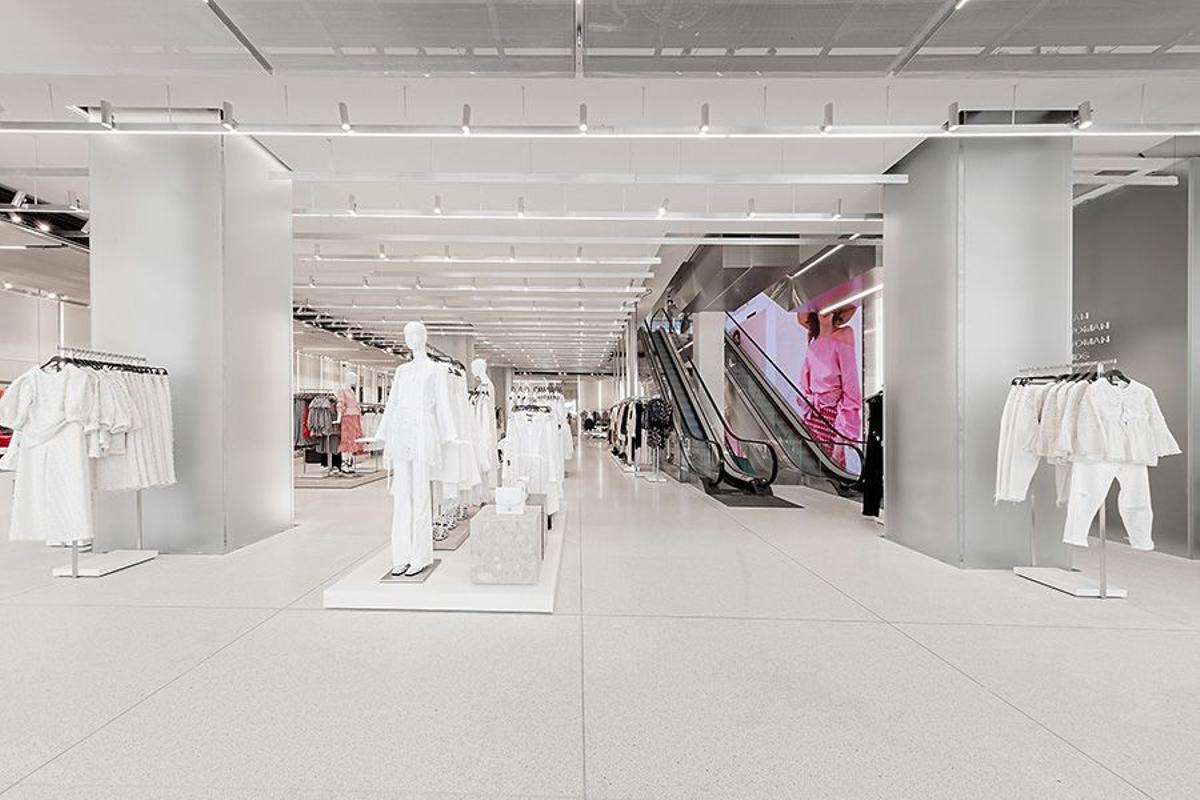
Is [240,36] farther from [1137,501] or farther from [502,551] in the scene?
[1137,501]

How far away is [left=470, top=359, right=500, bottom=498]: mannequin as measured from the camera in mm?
8312

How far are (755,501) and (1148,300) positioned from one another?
225 inches

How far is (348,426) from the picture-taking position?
1452 cm

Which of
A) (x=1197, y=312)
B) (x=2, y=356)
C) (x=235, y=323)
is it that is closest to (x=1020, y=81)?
(x=1197, y=312)

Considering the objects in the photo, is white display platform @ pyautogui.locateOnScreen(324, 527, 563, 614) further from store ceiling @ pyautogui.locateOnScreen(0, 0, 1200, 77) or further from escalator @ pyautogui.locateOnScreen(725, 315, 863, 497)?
escalator @ pyautogui.locateOnScreen(725, 315, 863, 497)

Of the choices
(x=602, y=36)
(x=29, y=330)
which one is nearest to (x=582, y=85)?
(x=602, y=36)

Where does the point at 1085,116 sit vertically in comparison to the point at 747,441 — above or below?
above

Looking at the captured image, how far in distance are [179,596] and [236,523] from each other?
1813mm

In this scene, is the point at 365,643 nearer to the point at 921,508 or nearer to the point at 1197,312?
the point at 921,508

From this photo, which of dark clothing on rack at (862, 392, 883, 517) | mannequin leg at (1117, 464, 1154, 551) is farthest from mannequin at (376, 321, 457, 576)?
dark clothing on rack at (862, 392, 883, 517)

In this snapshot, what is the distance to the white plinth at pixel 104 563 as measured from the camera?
5.50 m

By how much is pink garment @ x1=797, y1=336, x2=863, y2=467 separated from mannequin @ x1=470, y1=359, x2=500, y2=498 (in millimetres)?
7971

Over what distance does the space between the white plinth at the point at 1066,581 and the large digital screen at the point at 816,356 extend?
7203 millimetres

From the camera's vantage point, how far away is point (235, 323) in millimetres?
6609
